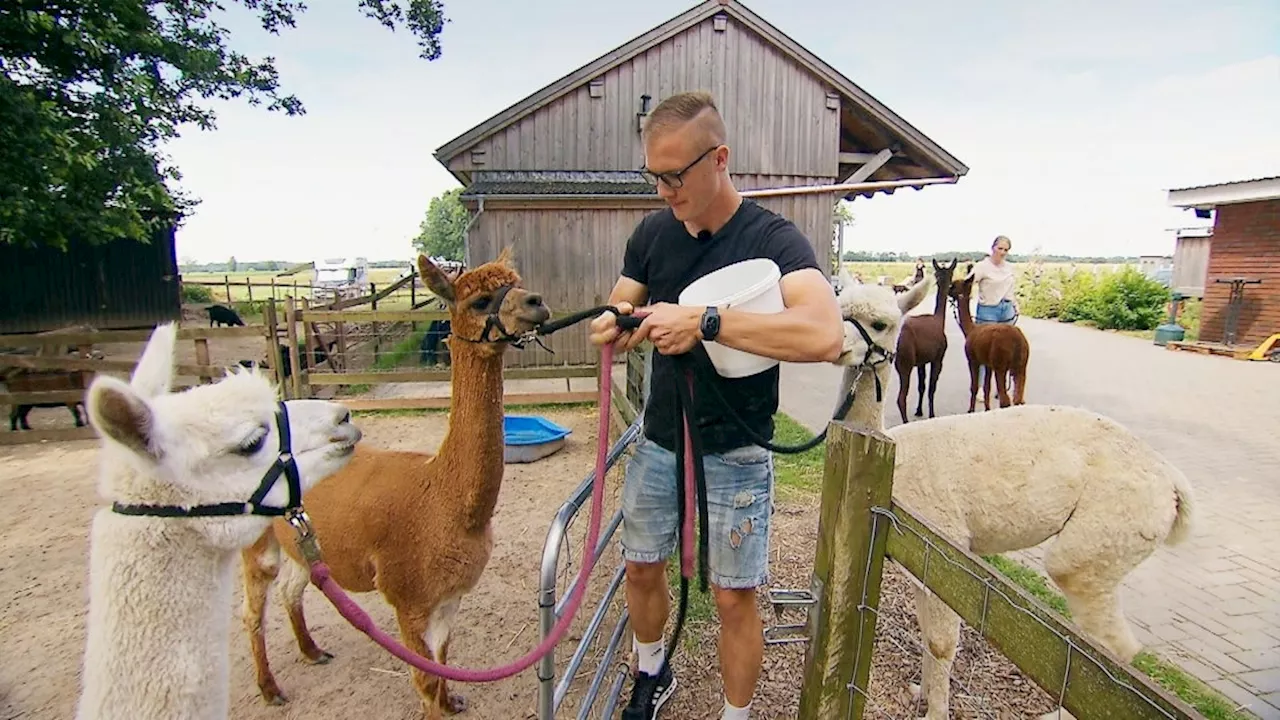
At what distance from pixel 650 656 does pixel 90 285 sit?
2028 centimetres

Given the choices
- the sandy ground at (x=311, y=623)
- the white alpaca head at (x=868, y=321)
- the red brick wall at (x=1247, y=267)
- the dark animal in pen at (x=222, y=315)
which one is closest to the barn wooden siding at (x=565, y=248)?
the sandy ground at (x=311, y=623)

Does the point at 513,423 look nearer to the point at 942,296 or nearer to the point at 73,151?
the point at 942,296

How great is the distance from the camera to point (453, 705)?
2852mm

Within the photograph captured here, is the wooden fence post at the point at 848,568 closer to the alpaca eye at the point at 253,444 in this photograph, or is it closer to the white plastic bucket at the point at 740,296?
the white plastic bucket at the point at 740,296

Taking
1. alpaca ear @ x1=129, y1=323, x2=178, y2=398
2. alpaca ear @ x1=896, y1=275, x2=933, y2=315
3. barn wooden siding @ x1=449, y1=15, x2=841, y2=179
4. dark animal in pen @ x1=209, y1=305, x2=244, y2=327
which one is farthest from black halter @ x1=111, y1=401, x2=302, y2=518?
dark animal in pen @ x1=209, y1=305, x2=244, y2=327

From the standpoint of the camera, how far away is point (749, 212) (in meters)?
1.97

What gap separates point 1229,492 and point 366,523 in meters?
6.72

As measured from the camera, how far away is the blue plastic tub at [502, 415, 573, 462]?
20.7 feet

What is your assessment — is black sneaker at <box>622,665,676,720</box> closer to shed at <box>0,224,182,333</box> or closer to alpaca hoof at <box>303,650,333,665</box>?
alpaca hoof at <box>303,650,333,665</box>

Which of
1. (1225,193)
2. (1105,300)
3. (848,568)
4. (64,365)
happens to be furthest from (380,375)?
(1105,300)

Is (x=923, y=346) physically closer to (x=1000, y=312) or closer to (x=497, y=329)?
(x=1000, y=312)

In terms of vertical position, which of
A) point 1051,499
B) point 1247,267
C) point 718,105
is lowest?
point 1051,499

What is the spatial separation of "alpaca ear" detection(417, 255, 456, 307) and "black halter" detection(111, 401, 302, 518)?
80 centimetres

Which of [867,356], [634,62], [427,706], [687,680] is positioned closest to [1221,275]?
[634,62]
